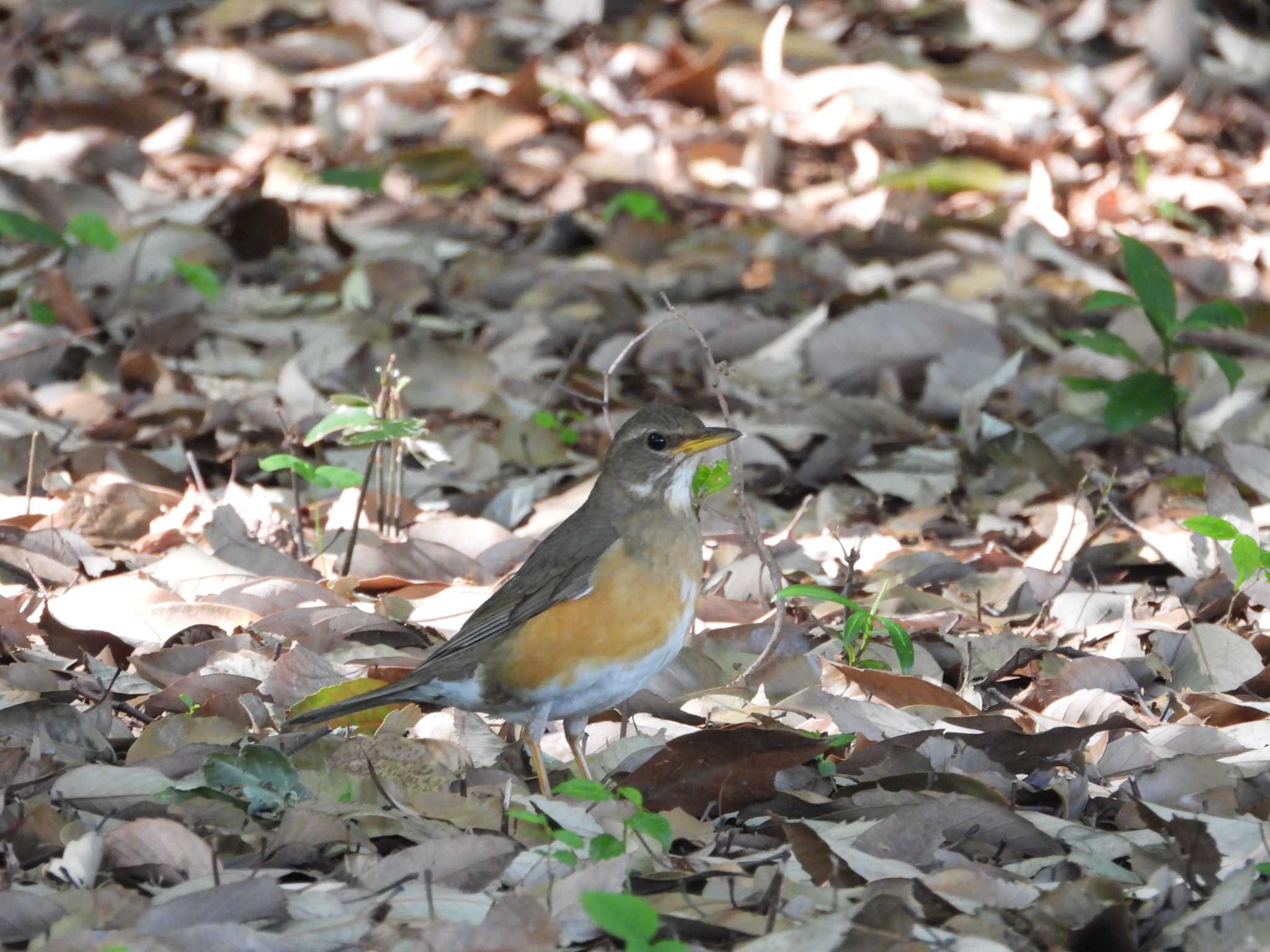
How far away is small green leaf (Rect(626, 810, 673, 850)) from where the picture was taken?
385cm

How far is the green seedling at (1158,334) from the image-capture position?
7.43 m

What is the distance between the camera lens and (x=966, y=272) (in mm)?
10164

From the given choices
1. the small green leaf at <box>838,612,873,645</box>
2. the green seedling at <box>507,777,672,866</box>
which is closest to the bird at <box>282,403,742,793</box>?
the small green leaf at <box>838,612,873,645</box>

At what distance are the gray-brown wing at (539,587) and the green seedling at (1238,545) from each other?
1857mm

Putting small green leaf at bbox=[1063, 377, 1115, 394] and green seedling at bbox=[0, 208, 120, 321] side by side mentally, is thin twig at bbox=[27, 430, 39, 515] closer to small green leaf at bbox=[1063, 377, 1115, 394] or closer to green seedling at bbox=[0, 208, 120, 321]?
green seedling at bbox=[0, 208, 120, 321]

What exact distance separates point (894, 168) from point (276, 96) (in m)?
4.37

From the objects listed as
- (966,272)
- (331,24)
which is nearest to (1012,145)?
(966,272)

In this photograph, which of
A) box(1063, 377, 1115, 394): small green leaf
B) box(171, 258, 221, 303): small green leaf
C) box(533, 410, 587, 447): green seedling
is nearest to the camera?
box(1063, 377, 1115, 394): small green leaf

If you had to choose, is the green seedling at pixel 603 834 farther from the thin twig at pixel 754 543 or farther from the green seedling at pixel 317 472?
the green seedling at pixel 317 472

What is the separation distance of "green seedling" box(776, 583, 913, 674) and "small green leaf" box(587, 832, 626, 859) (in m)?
1.48

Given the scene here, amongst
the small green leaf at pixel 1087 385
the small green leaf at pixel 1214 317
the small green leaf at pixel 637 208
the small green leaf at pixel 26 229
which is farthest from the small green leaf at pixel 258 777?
the small green leaf at pixel 637 208

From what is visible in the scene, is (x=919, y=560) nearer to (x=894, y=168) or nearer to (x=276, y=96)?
(x=894, y=168)

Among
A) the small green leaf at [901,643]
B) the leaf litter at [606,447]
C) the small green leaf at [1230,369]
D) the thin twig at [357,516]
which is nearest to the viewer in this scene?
the leaf litter at [606,447]

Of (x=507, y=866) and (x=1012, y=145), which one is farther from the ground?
(x=507, y=866)
